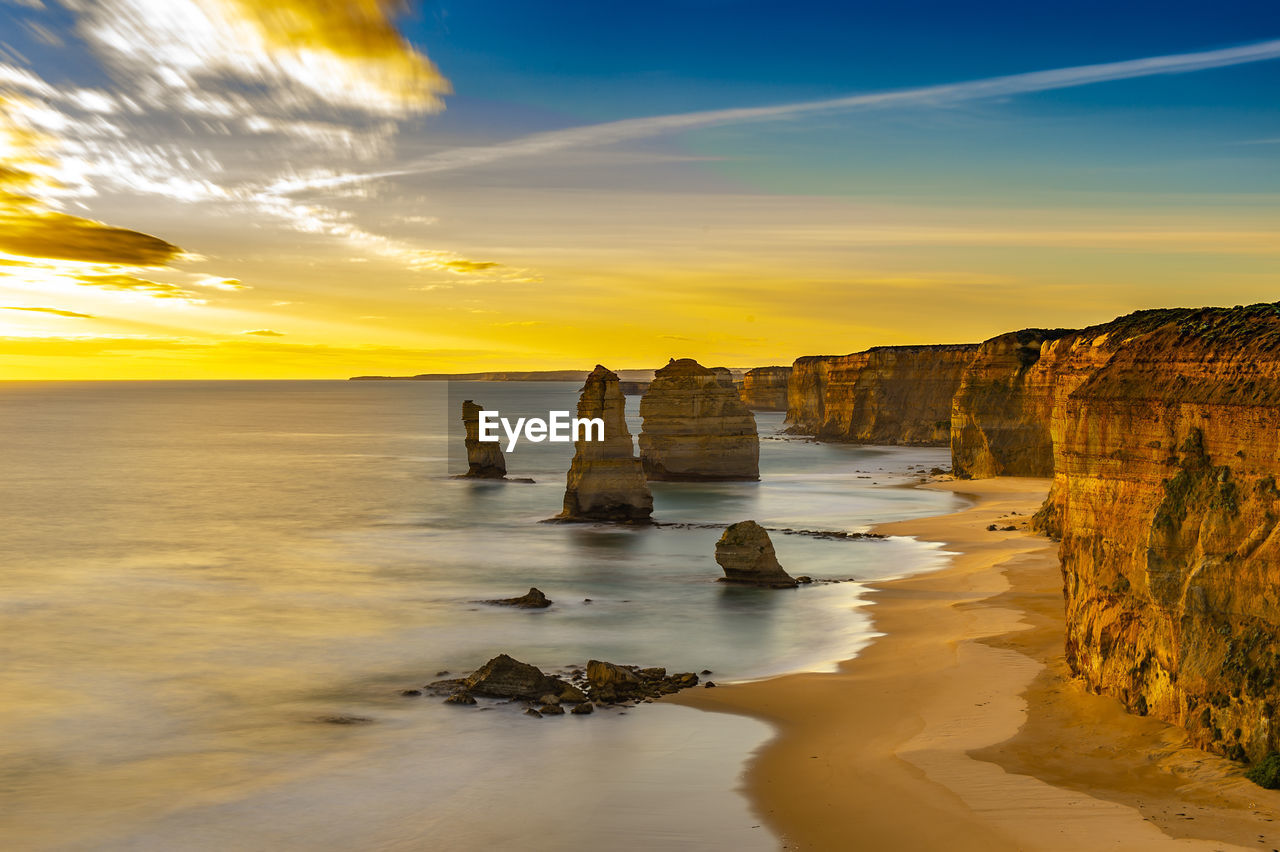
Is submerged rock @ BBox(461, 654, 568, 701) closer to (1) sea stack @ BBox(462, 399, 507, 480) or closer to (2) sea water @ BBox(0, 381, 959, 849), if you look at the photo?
(2) sea water @ BBox(0, 381, 959, 849)

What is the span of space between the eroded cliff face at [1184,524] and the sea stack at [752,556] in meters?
19.3

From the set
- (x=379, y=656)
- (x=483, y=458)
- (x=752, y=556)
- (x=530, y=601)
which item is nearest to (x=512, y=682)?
(x=379, y=656)

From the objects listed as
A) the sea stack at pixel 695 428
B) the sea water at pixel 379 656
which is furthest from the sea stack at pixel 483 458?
the sea stack at pixel 695 428

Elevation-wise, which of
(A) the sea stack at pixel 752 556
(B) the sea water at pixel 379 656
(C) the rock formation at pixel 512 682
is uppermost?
(A) the sea stack at pixel 752 556

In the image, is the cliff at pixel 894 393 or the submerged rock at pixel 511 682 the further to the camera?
the cliff at pixel 894 393

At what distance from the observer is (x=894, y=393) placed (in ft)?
461

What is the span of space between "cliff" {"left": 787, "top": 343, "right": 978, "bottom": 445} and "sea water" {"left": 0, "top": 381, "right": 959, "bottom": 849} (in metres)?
52.3

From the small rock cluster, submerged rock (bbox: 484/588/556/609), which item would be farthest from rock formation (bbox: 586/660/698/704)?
submerged rock (bbox: 484/588/556/609)

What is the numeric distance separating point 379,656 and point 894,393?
113742 mm

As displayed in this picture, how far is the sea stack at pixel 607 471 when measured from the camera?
6538 cm

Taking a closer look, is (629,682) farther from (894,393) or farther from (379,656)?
(894,393)

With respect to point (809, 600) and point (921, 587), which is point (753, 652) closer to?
point (809, 600)

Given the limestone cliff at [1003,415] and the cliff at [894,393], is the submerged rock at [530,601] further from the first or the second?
the cliff at [894,393]

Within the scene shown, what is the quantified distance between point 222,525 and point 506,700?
52.1 m
